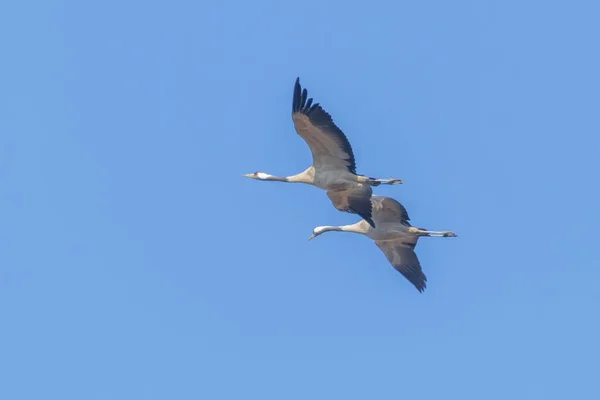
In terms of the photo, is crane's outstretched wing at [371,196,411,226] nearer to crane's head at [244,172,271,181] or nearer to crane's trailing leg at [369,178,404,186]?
crane's trailing leg at [369,178,404,186]

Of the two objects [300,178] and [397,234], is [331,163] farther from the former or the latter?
[397,234]

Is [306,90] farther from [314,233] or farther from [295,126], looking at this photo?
[314,233]

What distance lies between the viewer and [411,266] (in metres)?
60.1

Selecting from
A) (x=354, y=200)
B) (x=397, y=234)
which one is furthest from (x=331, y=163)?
(x=397, y=234)

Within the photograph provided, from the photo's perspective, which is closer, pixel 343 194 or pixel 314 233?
pixel 343 194

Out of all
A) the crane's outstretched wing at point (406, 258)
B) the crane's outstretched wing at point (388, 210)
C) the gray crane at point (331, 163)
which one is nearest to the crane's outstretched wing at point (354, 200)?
the gray crane at point (331, 163)

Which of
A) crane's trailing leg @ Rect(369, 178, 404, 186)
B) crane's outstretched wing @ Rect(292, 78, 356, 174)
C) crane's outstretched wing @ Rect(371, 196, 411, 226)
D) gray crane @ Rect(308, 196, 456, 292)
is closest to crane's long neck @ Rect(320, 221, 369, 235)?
gray crane @ Rect(308, 196, 456, 292)

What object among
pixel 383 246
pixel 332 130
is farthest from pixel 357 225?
pixel 332 130

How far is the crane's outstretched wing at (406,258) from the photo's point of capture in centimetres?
5988

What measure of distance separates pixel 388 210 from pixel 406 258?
1.78m

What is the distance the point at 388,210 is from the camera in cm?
5941

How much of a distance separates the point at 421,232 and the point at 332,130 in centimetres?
528

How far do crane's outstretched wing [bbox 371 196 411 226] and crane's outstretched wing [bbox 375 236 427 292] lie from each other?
673 millimetres

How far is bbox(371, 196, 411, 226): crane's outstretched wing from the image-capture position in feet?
194
